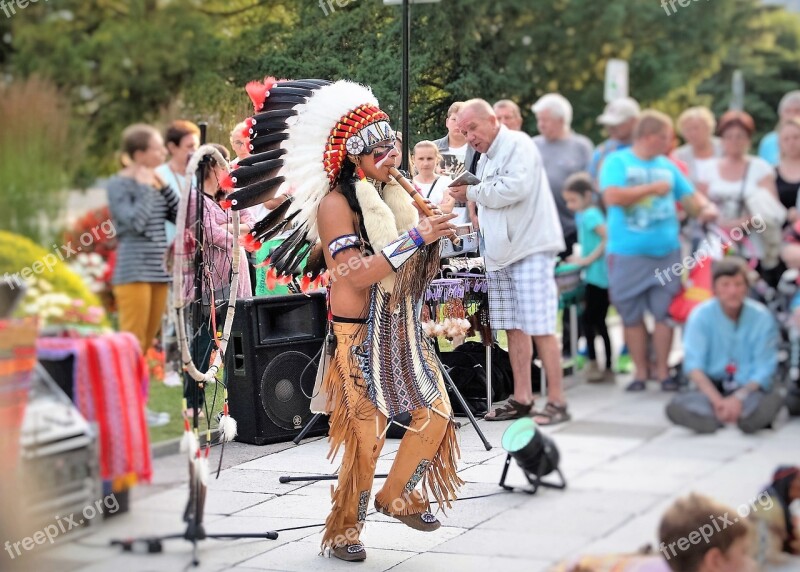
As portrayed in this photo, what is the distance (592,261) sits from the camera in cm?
397

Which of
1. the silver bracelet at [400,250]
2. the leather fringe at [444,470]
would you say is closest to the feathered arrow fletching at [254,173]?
the silver bracelet at [400,250]

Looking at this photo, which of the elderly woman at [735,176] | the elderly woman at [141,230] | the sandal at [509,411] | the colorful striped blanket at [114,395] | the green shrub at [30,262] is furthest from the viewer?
the sandal at [509,411]

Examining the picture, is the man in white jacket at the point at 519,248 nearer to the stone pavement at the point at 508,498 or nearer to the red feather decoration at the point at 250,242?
the stone pavement at the point at 508,498

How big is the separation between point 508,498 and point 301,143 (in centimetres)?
140

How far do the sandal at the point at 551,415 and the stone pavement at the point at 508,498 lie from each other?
0.17ft

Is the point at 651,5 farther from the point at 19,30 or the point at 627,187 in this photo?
the point at 19,30

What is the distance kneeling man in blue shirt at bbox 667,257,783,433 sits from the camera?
3.32m

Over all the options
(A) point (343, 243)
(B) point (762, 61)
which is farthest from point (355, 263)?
(B) point (762, 61)

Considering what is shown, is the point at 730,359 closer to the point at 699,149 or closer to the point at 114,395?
the point at 699,149

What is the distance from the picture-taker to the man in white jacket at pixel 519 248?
384 centimetres

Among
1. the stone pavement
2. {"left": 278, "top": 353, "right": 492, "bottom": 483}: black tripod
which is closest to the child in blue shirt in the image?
the stone pavement

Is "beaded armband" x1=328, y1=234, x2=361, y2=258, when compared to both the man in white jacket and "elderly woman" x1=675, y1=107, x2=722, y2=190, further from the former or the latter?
"elderly woman" x1=675, y1=107, x2=722, y2=190

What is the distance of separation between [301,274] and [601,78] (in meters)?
4.24

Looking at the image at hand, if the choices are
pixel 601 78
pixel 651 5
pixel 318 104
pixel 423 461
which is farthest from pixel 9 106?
pixel 651 5
